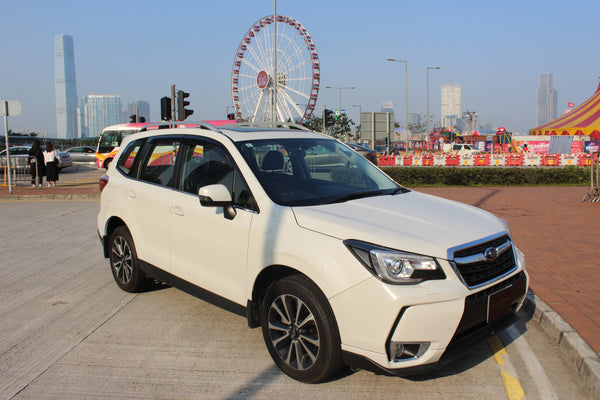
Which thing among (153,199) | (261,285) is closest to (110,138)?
(153,199)

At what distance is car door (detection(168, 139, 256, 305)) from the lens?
A: 3.81 m

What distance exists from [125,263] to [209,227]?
1.81 m

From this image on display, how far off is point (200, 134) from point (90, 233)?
580cm

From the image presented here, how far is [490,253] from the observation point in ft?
10.9

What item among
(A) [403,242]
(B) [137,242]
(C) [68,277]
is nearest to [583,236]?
(A) [403,242]

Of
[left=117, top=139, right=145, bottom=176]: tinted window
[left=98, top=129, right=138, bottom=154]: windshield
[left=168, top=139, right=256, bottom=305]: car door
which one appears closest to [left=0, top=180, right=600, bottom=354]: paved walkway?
[left=168, top=139, right=256, bottom=305]: car door

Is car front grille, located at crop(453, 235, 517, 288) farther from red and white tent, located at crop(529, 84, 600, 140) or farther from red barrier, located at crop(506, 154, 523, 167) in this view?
red and white tent, located at crop(529, 84, 600, 140)

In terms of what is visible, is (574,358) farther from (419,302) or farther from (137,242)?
(137,242)

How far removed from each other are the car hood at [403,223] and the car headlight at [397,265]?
0.14 ft

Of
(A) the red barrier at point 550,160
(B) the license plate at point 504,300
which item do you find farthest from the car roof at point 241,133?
(A) the red barrier at point 550,160

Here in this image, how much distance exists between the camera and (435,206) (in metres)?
3.96

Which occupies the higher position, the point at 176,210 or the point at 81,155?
the point at 81,155

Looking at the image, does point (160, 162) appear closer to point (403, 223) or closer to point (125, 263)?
point (125, 263)

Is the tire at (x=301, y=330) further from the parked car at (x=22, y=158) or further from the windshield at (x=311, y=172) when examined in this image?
the parked car at (x=22, y=158)
